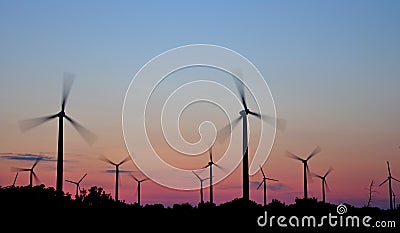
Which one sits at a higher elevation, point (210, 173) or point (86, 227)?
point (210, 173)

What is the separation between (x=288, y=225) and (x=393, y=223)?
21309 millimetres

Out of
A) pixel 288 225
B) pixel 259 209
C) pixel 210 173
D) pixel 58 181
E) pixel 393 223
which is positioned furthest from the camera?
pixel 210 173

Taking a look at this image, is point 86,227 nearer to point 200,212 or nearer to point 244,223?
point 244,223

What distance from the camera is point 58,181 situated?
9831 cm

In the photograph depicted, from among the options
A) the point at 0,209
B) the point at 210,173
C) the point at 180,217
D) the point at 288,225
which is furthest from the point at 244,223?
the point at 210,173

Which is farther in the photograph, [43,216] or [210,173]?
[210,173]

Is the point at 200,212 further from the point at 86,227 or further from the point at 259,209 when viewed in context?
the point at 86,227

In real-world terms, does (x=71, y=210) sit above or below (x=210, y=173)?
below

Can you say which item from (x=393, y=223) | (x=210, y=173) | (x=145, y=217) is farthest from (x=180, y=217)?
(x=210, y=173)

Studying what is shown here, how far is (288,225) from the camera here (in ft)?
350

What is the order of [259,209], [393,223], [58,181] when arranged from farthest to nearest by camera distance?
[259,209]
[393,223]
[58,181]

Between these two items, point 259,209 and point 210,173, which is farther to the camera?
point 210,173

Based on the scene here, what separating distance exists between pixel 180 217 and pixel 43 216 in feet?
89.5

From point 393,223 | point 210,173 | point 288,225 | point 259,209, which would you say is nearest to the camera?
point 288,225
